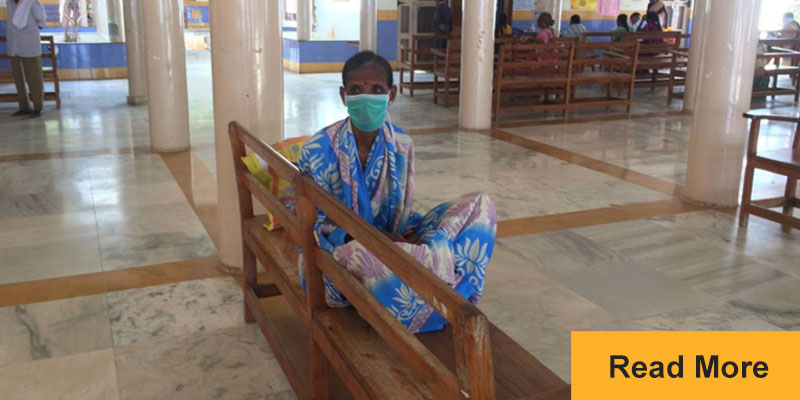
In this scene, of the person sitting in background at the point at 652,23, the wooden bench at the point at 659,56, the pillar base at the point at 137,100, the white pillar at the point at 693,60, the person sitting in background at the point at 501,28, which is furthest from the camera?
the person sitting in background at the point at 501,28

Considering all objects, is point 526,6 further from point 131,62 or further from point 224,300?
point 224,300

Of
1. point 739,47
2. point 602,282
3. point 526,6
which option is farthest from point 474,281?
point 526,6

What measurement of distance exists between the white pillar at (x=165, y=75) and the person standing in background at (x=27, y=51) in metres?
3.17

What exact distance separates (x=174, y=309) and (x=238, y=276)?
479mm

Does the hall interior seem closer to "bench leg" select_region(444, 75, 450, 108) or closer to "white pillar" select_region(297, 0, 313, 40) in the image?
"bench leg" select_region(444, 75, 450, 108)

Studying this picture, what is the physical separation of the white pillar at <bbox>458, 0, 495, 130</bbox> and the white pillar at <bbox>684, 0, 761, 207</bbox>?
323cm

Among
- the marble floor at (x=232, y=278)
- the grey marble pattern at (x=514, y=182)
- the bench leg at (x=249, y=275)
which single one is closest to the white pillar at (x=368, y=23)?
the marble floor at (x=232, y=278)

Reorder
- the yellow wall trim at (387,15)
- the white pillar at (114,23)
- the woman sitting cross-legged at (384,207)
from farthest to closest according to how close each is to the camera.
A: the yellow wall trim at (387,15) → the white pillar at (114,23) → the woman sitting cross-legged at (384,207)

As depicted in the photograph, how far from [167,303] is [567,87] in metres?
6.90

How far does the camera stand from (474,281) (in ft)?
7.76

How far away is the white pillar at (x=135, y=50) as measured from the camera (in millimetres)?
9523

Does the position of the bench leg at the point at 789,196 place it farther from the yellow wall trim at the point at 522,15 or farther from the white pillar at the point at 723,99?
the yellow wall trim at the point at 522,15

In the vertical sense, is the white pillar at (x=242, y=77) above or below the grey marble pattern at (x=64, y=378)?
above

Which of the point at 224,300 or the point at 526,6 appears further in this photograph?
the point at 526,6
